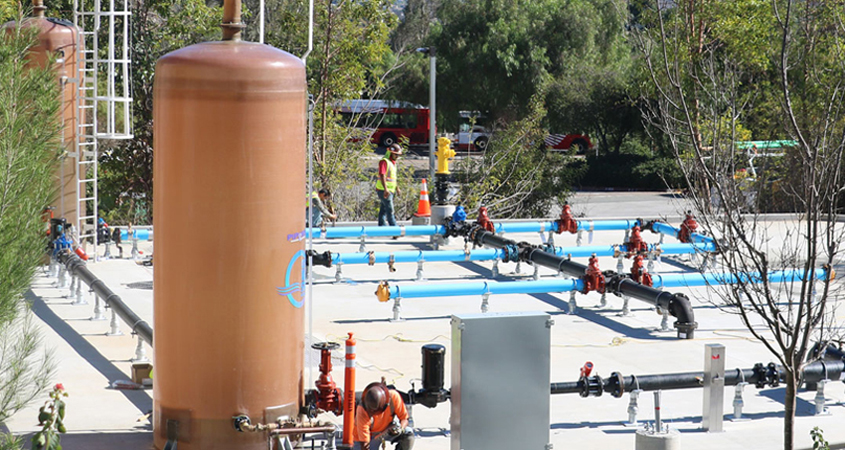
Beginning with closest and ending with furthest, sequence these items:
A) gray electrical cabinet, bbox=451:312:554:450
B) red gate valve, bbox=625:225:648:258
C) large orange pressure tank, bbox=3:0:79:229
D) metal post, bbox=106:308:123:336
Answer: gray electrical cabinet, bbox=451:312:554:450, metal post, bbox=106:308:123:336, large orange pressure tank, bbox=3:0:79:229, red gate valve, bbox=625:225:648:258

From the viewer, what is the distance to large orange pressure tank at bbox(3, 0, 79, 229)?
16.1 metres

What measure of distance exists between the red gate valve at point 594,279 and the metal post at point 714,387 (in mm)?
4413

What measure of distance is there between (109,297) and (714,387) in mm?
6575

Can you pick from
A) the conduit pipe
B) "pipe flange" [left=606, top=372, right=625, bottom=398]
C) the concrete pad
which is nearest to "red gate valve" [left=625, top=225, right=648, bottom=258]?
the conduit pipe

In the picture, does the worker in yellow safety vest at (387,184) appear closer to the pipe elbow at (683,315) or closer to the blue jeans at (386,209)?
the blue jeans at (386,209)

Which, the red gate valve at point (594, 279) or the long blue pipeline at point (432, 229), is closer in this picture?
the red gate valve at point (594, 279)

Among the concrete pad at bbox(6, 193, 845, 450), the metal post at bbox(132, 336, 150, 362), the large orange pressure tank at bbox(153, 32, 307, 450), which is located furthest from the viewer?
the metal post at bbox(132, 336, 150, 362)

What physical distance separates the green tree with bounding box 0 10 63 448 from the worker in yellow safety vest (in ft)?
41.4

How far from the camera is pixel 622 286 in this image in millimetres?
13602

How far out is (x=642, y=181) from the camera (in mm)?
40938

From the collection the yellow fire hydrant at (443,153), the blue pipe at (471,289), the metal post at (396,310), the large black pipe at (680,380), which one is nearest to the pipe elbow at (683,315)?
the blue pipe at (471,289)

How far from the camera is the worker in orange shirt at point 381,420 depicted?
7.65 m

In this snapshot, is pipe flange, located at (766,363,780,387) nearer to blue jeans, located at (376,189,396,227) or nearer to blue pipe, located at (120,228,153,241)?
blue jeans, located at (376,189,396,227)

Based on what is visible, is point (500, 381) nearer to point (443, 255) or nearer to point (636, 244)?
point (443, 255)
